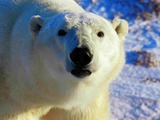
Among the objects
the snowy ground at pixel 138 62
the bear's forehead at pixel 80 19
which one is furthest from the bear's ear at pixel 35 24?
the snowy ground at pixel 138 62

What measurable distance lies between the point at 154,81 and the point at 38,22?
2032 mm

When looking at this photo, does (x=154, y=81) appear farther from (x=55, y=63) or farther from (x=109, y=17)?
(x=55, y=63)

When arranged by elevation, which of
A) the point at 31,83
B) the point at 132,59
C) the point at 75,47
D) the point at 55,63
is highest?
the point at 75,47

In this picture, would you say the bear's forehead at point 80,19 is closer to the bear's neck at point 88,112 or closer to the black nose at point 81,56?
the black nose at point 81,56

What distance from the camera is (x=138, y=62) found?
535 centimetres

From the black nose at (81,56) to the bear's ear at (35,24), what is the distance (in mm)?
532

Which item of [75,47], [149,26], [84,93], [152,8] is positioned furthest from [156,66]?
[75,47]

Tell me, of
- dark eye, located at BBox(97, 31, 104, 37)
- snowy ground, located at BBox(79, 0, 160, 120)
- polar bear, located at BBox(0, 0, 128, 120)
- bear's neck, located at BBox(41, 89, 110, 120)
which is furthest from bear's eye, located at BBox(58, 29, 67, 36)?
snowy ground, located at BBox(79, 0, 160, 120)

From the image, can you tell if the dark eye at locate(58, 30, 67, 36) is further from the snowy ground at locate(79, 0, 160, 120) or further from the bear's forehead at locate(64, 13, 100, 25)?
the snowy ground at locate(79, 0, 160, 120)

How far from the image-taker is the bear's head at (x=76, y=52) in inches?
110

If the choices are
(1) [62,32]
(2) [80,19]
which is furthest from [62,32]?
(2) [80,19]

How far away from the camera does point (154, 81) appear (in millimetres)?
5008

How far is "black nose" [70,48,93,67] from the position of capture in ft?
8.86

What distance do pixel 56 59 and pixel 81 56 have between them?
1.10 ft
